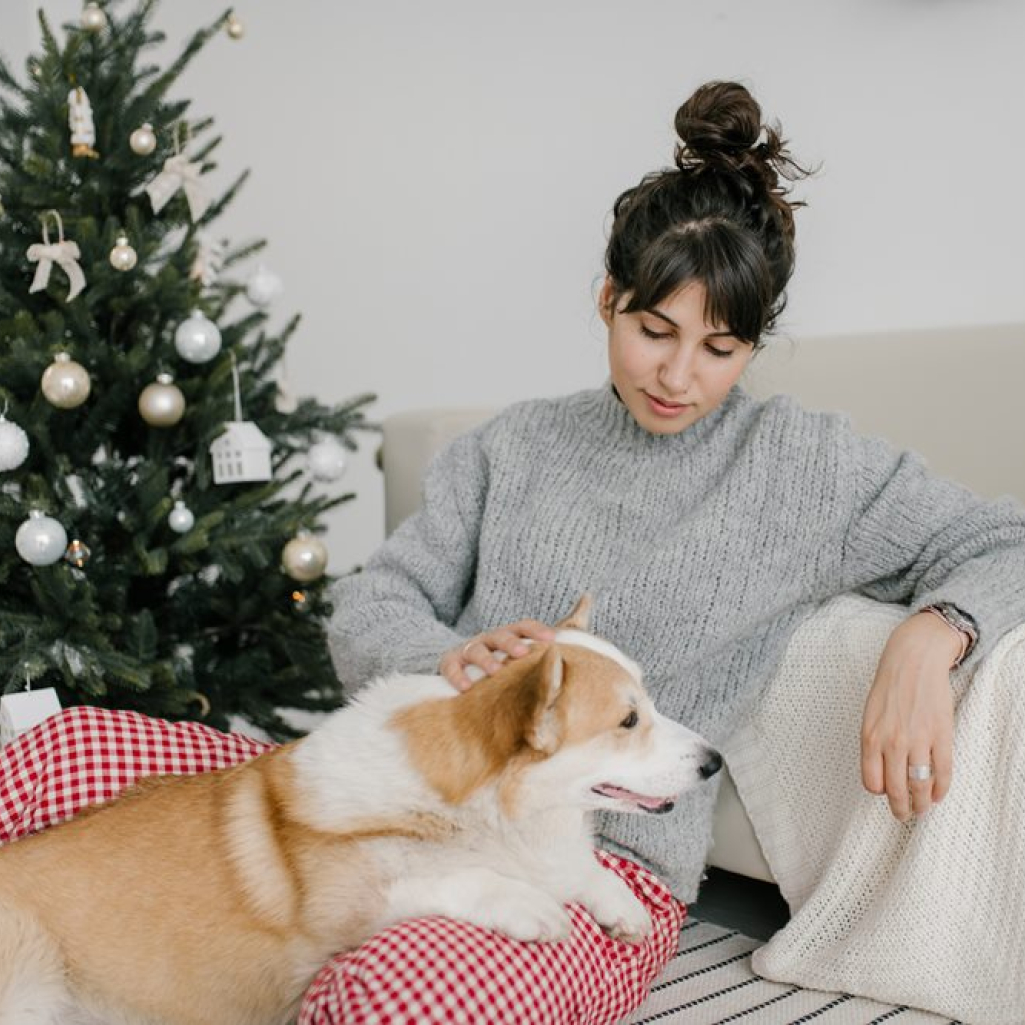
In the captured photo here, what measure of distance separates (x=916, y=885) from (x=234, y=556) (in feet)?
4.56

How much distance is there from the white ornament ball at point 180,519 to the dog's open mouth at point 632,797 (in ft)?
3.74

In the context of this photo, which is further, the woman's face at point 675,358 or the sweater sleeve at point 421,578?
the sweater sleeve at point 421,578

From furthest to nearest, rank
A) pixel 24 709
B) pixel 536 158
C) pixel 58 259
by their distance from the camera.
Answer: pixel 536 158
pixel 58 259
pixel 24 709

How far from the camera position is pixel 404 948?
1141 mm

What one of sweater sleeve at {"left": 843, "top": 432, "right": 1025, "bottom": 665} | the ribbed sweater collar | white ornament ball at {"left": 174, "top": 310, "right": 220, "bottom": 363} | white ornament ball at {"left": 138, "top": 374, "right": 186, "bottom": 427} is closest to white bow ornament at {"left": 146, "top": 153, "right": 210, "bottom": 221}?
white ornament ball at {"left": 174, "top": 310, "right": 220, "bottom": 363}

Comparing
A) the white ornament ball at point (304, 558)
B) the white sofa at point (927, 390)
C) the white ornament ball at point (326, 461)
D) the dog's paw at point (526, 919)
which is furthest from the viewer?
the white ornament ball at point (326, 461)

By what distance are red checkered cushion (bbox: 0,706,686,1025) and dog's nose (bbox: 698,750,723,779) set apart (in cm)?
21

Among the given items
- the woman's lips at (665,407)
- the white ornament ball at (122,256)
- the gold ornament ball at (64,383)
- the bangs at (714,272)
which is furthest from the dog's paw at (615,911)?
the white ornament ball at (122,256)

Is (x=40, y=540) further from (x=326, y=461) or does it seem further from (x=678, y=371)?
(x=678, y=371)

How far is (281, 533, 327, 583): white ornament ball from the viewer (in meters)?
2.28

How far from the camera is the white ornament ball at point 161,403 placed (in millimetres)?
2174

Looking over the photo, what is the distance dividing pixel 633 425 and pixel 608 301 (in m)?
0.18

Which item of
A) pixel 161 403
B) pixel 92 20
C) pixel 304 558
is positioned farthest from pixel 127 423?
pixel 92 20

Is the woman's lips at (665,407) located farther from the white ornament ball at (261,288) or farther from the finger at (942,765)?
the white ornament ball at (261,288)
